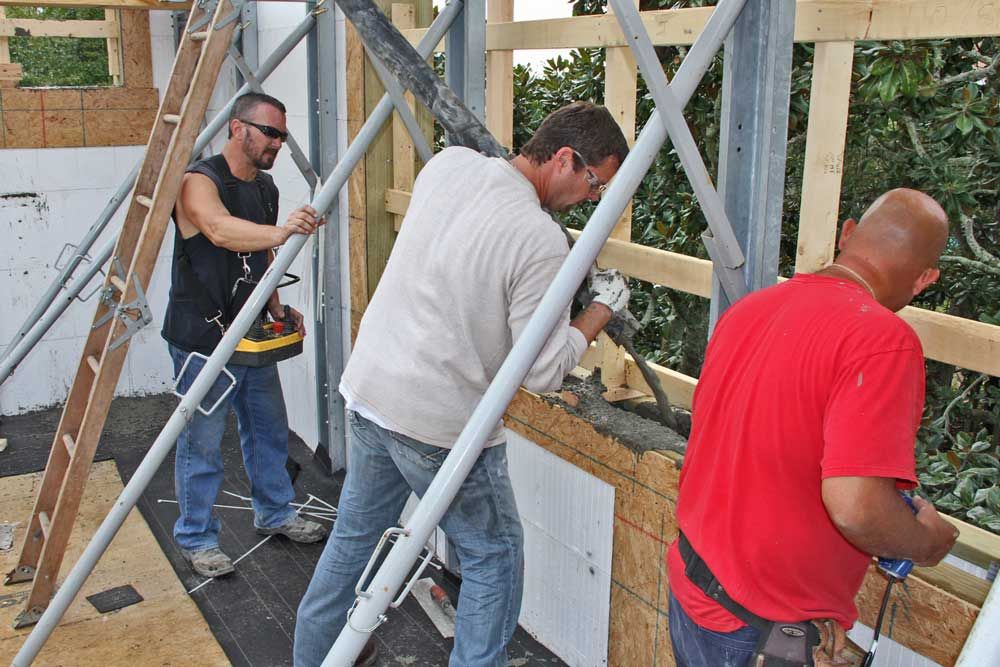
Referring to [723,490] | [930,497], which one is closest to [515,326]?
[723,490]

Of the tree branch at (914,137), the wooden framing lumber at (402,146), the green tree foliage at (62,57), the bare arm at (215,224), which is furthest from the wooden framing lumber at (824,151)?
the green tree foliage at (62,57)

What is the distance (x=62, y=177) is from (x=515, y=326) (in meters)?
4.58

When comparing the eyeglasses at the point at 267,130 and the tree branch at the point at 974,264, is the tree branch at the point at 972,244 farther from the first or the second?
the eyeglasses at the point at 267,130

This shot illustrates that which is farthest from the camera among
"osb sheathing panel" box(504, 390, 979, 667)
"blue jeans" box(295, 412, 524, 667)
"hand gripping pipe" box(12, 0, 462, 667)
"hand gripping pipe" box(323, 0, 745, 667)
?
Answer: "hand gripping pipe" box(12, 0, 462, 667)

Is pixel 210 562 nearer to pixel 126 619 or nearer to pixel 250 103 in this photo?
pixel 126 619

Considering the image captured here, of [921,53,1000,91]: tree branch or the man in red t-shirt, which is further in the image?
[921,53,1000,91]: tree branch

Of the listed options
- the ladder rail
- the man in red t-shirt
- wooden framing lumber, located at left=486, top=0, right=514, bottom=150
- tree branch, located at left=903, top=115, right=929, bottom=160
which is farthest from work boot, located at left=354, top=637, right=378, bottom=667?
tree branch, located at left=903, top=115, right=929, bottom=160

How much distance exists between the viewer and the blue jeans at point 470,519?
2.55 m

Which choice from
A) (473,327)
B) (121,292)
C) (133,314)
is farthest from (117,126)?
(473,327)

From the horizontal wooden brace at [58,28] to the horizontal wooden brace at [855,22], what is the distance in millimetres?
4074

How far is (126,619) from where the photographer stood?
12.2ft

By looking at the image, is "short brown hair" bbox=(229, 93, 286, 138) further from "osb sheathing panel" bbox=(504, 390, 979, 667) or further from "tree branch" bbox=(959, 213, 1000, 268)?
"tree branch" bbox=(959, 213, 1000, 268)

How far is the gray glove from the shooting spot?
8.02ft

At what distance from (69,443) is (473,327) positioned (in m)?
2.07
